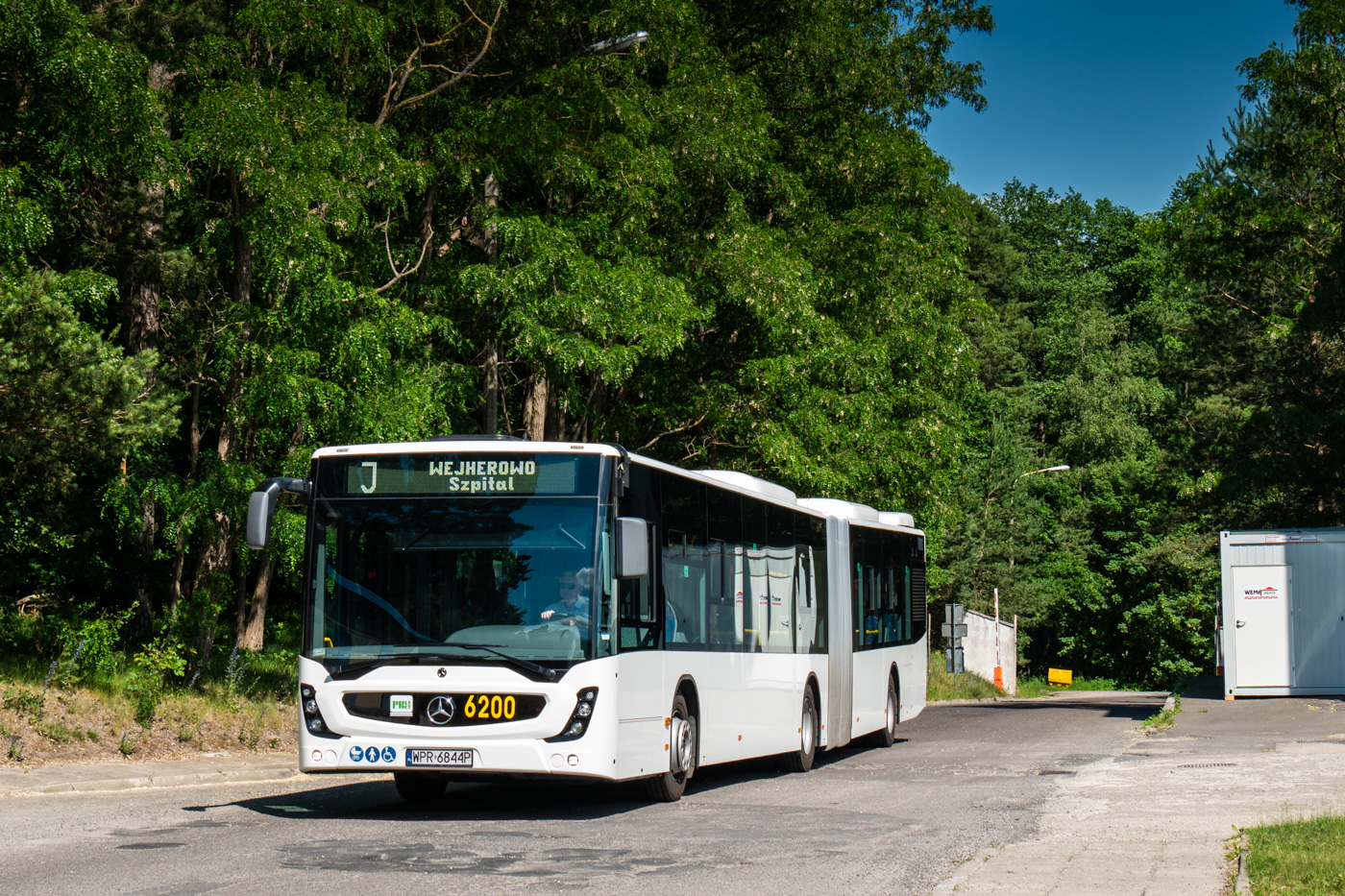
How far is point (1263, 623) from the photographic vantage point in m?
27.2

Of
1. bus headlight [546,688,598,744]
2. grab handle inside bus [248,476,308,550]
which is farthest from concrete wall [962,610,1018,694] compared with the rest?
grab handle inside bus [248,476,308,550]

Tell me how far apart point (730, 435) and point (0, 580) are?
12330 millimetres

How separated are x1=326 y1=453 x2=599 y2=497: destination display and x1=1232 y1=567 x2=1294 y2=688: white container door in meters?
19.4

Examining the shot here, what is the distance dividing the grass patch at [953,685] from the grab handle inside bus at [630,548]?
31.2m

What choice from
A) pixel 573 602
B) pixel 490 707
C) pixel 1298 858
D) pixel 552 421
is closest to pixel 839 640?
pixel 573 602

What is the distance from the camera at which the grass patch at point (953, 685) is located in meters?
43.3

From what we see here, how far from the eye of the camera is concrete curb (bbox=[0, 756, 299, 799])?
13094 millimetres

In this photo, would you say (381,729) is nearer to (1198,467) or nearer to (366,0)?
(366,0)

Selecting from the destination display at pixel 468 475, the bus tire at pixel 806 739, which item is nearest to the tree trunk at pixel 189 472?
the bus tire at pixel 806 739

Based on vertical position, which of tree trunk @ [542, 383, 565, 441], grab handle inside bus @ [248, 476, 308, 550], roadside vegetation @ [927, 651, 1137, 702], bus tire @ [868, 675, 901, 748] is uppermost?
tree trunk @ [542, 383, 565, 441]

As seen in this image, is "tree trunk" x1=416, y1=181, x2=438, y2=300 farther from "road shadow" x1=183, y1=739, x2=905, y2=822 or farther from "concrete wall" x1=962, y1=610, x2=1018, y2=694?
"concrete wall" x1=962, y1=610, x2=1018, y2=694

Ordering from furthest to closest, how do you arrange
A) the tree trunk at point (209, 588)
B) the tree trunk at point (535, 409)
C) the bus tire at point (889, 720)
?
1. the tree trunk at point (535, 409)
2. the bus tire at point (889, 720)
3. the tree trunk at point (209, 588)

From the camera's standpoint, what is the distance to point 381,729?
11227 millimetres

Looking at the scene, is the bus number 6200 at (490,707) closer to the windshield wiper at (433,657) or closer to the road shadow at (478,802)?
the windshield wiper at (433,657)
